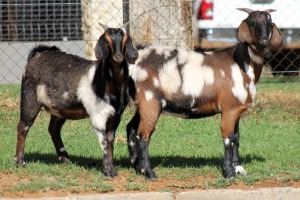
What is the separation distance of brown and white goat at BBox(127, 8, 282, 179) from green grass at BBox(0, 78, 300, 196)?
1.15 ft

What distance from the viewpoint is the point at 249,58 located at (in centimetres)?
876

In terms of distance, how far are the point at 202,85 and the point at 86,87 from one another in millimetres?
1143

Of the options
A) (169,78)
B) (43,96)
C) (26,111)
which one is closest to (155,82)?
(169,78)

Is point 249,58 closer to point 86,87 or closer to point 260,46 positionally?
point 260,46

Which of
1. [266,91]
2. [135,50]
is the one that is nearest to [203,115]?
[135,50]

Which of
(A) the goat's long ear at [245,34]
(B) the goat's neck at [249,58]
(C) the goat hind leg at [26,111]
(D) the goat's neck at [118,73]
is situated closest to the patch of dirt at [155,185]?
(C) the goat hind leg at [26,111]

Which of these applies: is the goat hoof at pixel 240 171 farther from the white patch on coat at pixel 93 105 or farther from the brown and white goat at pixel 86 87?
the white patch on coat at pixel 93 105

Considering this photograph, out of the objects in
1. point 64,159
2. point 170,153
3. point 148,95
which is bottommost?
point 170,153

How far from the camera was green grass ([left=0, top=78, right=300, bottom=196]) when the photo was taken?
8.48m

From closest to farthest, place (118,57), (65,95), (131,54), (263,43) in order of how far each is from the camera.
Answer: (118,57), (131,54), (263,43), (65,95)

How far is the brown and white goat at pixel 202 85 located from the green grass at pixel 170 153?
1.15 ft

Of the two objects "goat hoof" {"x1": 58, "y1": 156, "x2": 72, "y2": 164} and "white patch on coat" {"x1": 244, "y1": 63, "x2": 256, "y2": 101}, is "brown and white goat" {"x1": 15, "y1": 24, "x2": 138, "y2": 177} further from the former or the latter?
"white patch on coat" {"x1": 244, "y1": 63, "x2": 256, "y2": 101}

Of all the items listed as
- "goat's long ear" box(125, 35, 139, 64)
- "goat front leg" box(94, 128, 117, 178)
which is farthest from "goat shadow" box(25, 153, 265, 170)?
"goat's long ear" box(125, 35, 139, 64)

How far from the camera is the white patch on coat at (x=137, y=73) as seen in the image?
868cm
